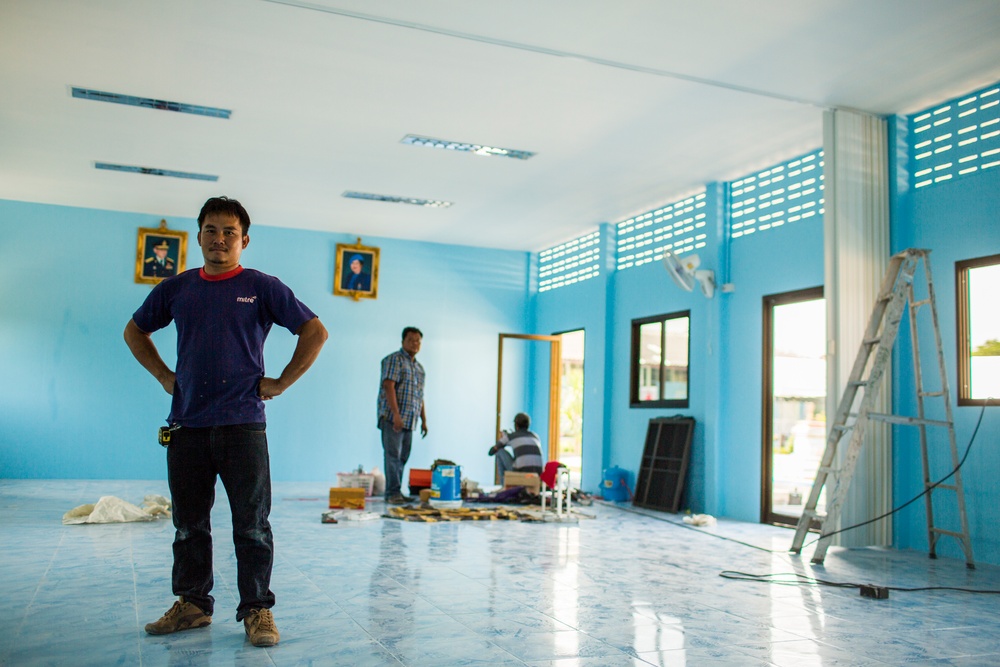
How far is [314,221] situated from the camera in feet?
38.3

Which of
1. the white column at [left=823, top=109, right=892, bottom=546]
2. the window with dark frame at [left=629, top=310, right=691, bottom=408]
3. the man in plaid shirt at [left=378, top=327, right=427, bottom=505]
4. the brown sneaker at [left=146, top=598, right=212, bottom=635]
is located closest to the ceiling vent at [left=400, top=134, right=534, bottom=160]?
the man in plaid shirt at [left=378, top=327, right=427, bottom=505]

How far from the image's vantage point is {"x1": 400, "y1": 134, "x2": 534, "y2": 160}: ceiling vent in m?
8.14

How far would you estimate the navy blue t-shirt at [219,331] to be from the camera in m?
3.11

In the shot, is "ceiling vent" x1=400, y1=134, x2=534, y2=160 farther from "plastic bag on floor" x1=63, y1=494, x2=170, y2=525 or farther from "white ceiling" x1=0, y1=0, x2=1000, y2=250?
"plastic bag on floor" x1=63, y1=494, x2=170, y2=525


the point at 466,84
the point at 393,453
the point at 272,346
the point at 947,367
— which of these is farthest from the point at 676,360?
the point at 272,346

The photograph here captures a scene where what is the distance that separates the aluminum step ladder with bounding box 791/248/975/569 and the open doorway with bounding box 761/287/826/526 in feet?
Result: 5.77

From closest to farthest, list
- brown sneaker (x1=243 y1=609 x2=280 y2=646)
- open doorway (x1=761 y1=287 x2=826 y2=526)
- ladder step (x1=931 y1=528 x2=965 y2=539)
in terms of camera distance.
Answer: brown sneaker (x1=243 y1=609 x2=280 y2=646) → ladder step (x1=931 y1=528 x2=965 y2=539) → open doorway (x1=761 y1=287 x2=826 y2=526)

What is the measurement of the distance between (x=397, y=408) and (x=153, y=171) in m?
3.92

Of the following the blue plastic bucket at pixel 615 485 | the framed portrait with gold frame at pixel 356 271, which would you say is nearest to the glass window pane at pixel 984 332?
the blue plastic bucket at pixel 615 485

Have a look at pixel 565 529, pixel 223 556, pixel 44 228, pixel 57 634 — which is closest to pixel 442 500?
pixel 565 529

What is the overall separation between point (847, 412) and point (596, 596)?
273 centimetres

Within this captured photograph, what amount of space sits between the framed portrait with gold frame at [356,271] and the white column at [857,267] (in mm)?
7113

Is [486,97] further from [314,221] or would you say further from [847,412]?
[314,221]

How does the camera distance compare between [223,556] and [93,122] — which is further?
[93,122]
